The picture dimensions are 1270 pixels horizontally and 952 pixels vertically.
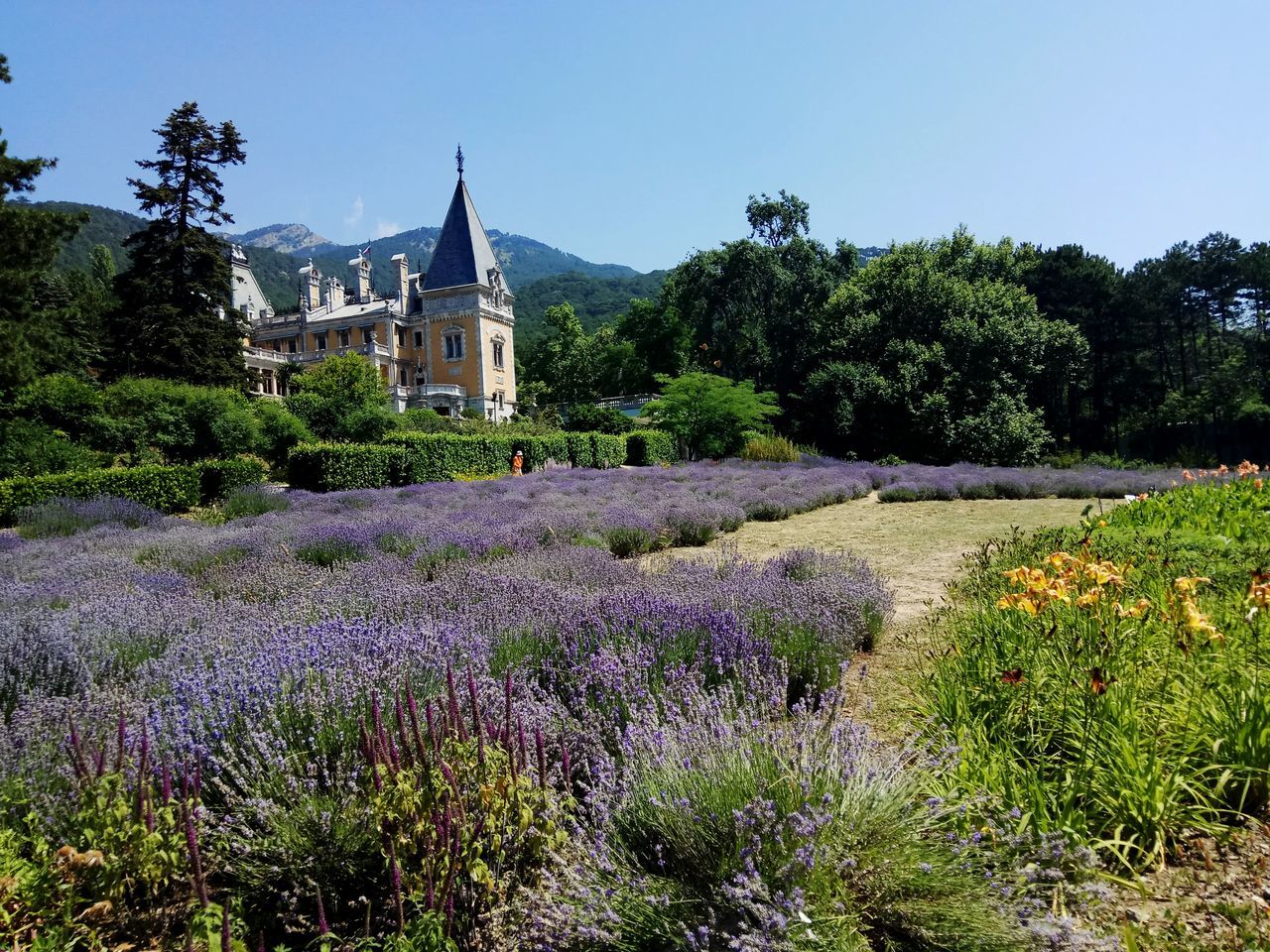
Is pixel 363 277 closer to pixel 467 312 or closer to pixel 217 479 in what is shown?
pixel 467 312

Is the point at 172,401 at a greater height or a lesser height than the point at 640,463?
greater

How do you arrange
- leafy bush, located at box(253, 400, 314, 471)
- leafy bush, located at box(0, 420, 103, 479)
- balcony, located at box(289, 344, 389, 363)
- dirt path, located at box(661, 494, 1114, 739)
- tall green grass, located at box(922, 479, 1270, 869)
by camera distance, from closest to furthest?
tall green grass, located at box(922, 479, 1270, 869) < dirt path, located at box(661, 494, 1114, 739) < leafy bush, located at box(0, 420, 103, 479) < leafy bush, located at box(253, 400, 314, 471) < balcony, located at box(289, 344, 389, 363)

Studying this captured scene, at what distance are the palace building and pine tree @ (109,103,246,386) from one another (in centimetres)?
1587

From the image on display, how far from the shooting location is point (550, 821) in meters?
2.00

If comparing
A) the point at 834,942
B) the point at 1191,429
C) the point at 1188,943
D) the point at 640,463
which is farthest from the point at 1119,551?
the point at 1191,429

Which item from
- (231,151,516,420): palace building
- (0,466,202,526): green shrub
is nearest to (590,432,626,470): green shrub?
(0,466,202,526): green shrub

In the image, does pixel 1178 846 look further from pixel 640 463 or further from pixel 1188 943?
pixel 640 463

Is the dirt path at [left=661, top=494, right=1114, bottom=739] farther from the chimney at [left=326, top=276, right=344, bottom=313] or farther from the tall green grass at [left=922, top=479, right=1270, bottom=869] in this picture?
the chimney at [left=326, top=276, right=344, bottom=313]

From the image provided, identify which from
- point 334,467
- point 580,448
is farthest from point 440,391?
point 334,467

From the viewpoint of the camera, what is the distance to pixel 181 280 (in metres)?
28.0

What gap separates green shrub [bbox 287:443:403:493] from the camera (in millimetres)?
15281

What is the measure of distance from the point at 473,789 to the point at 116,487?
1281cm

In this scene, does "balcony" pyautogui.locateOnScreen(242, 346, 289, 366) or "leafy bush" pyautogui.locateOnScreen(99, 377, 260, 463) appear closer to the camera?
"leafy bush" pyautogui.locateOnScreen(99, 377, 260, 463)

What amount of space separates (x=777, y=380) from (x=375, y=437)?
818 inches
